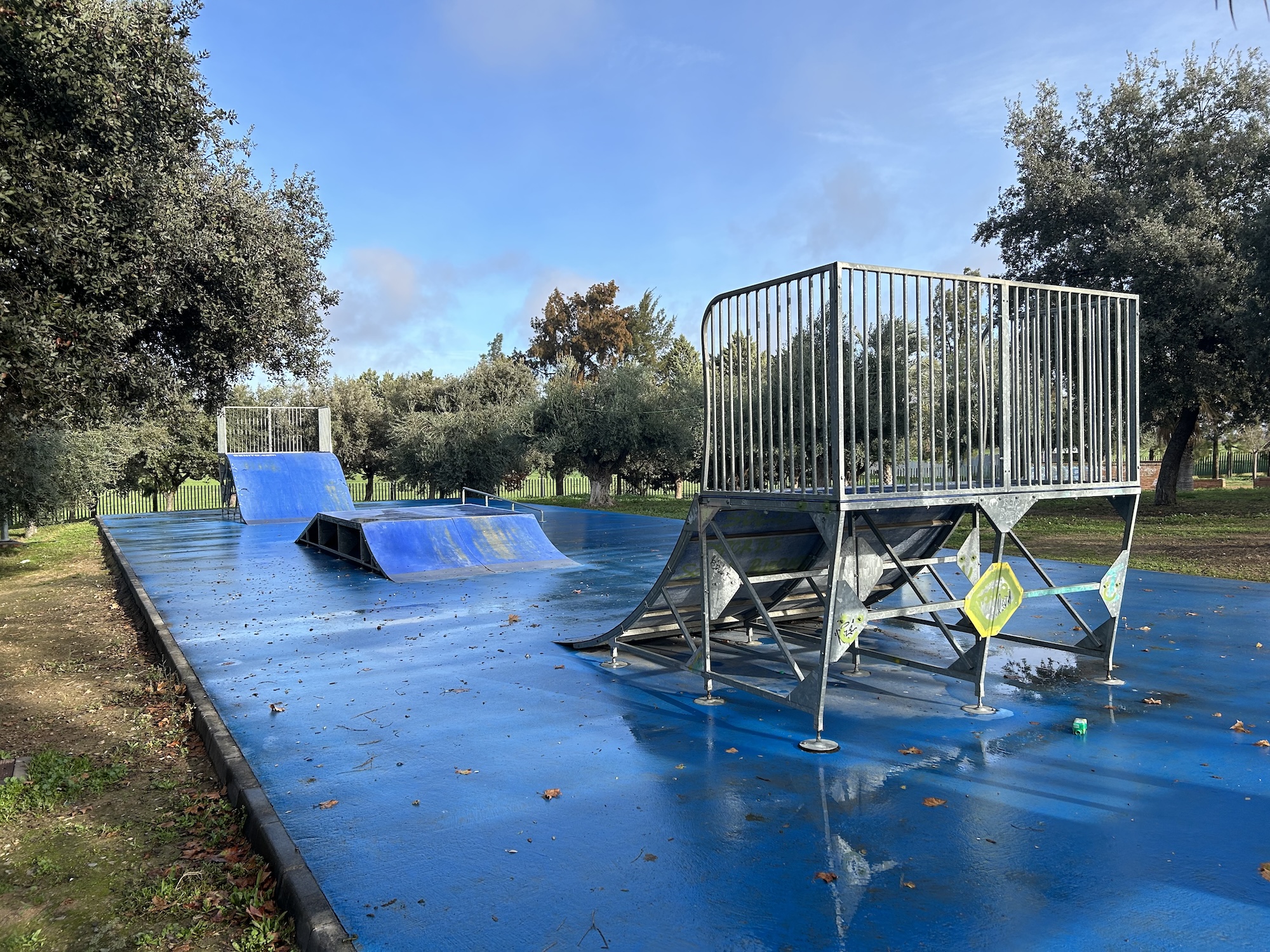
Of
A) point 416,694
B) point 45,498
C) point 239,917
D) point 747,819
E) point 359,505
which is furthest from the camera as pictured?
point 359,505

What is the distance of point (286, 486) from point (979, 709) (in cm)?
2320

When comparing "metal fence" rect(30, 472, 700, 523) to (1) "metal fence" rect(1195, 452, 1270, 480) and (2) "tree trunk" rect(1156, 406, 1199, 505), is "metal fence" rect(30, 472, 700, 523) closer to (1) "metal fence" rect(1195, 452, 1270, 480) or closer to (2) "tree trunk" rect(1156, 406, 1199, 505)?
(2) "tree trunk" rect(1156, 406, 1199, 505)

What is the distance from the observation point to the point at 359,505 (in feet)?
88.9

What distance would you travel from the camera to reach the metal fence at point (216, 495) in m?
37.8

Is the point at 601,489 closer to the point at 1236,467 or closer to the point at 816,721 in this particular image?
the point at 816,721

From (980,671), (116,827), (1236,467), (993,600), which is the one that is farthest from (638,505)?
(1236,467)

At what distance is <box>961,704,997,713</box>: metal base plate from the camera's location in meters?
5.70

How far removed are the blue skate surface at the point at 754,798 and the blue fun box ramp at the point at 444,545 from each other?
458 centimetres

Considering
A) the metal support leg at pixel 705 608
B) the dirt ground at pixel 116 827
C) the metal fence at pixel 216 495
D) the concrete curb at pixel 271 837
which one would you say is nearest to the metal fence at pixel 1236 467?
the metal fence at pixel 216 495

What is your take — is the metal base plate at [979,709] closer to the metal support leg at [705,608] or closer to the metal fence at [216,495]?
the metal support leg at [705,608]

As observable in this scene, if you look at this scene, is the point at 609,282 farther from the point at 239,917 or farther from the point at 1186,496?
the point at 239,917

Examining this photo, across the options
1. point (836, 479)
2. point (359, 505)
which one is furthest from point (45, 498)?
point (836, 479)

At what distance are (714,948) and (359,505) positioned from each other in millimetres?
25925

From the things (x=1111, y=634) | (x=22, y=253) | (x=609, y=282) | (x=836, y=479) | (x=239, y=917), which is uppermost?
(x=609, y=282)
